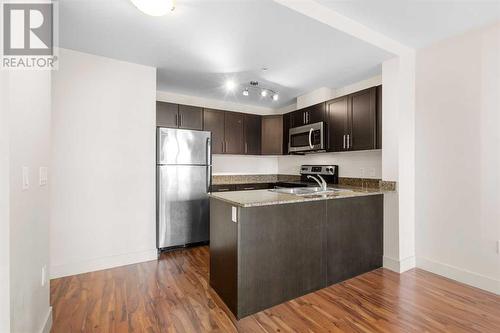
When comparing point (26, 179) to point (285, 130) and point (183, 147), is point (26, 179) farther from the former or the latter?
point (285, 130)

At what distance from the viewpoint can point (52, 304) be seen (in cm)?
212

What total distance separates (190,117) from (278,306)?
3004mm

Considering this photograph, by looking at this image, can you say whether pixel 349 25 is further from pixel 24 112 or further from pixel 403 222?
pixel 24 112

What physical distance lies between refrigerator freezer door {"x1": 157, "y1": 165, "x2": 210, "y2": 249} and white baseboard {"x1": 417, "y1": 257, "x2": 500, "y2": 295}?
9.16 ft

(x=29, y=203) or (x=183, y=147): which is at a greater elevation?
(x=183, y=147)

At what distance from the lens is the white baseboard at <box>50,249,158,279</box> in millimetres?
2635

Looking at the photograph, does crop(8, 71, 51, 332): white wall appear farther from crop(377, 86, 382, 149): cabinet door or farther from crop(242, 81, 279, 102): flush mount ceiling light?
crop(377, 86, 382, 149): cabinet door

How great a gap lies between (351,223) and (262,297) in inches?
48.8

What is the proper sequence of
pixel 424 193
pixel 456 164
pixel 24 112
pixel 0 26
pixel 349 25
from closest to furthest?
1. pixel 0 26
2. pixel 24 112
3. pixel 349 25
4. pixel 456 164
5. pixel 424 193

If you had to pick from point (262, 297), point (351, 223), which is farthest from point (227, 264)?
point (351, 223)

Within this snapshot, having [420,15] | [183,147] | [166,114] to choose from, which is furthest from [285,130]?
[420,15]

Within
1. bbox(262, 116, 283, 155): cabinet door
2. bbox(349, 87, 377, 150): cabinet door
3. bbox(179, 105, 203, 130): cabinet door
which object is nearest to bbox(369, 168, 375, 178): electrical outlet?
bbox(349, 87, 377, 150): cabinet door

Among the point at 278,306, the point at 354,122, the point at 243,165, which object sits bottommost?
the point at 278,306

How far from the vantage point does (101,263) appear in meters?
2.85
